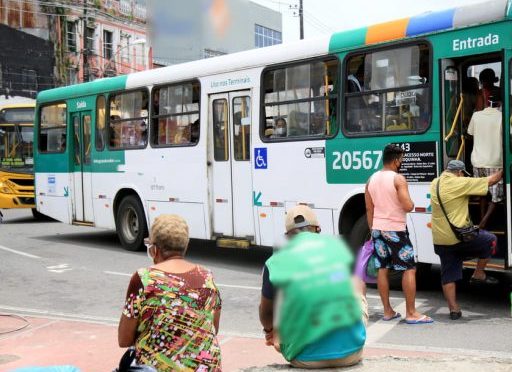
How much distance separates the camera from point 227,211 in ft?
34.4

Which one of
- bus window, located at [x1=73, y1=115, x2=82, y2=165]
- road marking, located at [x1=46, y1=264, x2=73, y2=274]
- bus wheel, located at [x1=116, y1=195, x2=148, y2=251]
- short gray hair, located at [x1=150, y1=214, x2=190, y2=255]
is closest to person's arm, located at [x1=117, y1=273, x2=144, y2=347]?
short gray hair, located at [x1=150, y1=214, x2=190, y2=255]

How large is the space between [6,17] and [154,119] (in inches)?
1272

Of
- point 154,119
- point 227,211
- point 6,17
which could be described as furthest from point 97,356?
point 6,17

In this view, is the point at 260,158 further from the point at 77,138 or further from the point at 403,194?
the point at 77,138

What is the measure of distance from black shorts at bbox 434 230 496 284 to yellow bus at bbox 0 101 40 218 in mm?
14806

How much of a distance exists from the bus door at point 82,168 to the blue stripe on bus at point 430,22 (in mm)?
7630

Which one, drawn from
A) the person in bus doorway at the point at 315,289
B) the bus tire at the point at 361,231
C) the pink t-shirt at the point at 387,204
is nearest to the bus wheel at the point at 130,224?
the bus tire at the point at 361,231

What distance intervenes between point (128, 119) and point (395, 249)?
23.3 feet

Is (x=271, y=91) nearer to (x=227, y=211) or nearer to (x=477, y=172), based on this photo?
(x=227, y=211)

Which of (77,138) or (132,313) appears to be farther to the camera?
(77,138)

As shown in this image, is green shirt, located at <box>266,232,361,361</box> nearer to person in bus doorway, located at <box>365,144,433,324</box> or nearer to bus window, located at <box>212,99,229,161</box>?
person in bus doorway, located at <box>365,144,433,324</box>

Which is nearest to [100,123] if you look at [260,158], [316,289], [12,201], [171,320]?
[260,158]

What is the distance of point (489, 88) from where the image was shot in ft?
25.6

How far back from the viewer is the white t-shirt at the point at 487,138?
7.28 metres
